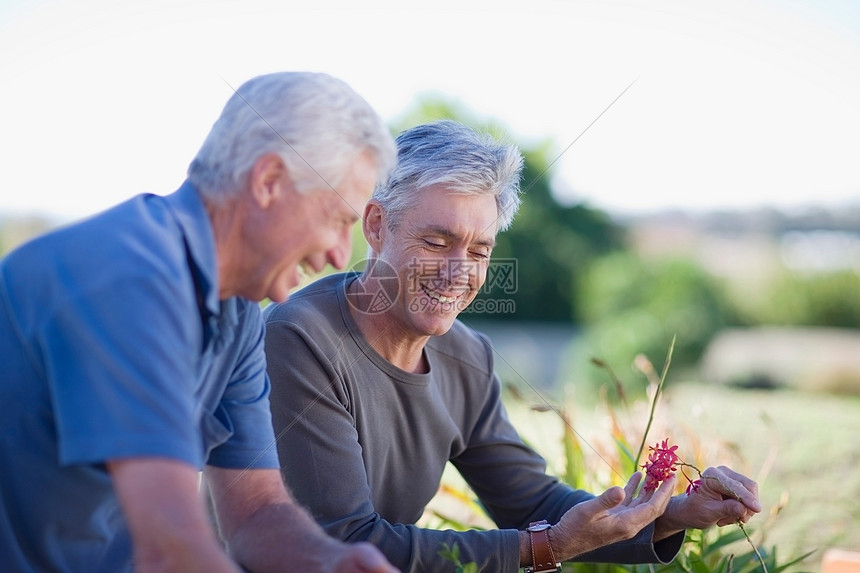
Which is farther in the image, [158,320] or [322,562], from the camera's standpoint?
[322,562]

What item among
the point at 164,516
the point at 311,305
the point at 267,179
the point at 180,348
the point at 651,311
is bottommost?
the point at 651,311

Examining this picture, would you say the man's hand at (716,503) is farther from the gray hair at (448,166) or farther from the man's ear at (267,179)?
the man's ear at (267,179)

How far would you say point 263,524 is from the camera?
1812 millimetres

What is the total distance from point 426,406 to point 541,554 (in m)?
0.59

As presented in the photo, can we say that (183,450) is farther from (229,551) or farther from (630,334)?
(630,334)

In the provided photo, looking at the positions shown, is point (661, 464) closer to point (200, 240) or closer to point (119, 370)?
point (200, 240)

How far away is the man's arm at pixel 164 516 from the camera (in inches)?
46.4

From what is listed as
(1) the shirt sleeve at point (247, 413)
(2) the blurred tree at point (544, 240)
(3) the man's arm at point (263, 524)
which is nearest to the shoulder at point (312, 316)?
(1) the shirt sleeve at point (247, 413)

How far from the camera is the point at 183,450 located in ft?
3.98

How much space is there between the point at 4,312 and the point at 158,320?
12.9 inches

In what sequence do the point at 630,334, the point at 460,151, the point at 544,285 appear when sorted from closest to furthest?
the point at 460,151 < the point at 630,334 < the point at 544,285

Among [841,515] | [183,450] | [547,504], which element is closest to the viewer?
[183,450]

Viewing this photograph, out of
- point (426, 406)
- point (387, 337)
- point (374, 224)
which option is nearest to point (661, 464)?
point (426, 406)

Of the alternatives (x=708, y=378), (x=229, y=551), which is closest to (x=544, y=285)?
(x=708, y=378)
